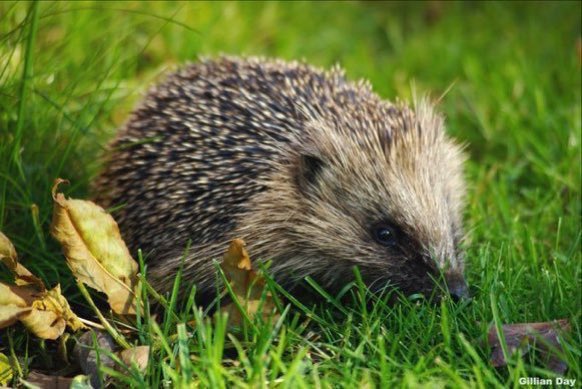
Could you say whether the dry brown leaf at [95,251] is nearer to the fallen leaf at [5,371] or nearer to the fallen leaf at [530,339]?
the fallen leaf at [5,371]

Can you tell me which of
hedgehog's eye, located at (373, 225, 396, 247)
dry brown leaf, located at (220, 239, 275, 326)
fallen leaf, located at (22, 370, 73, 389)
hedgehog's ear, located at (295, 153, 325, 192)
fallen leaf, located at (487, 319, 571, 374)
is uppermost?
hedgehog's ear, located at (295, 153, 325, 192)

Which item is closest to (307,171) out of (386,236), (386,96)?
(386,236)

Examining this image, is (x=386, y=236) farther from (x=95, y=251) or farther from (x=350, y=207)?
(x=95, y=251)

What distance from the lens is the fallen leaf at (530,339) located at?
10.5ft

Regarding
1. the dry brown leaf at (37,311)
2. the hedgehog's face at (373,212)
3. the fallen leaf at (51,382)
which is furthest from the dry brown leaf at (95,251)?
the hedgehog's face at (373,212)

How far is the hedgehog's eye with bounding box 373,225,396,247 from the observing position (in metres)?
4.00

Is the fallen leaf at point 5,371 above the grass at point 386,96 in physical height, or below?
below

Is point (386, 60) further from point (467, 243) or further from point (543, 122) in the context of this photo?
point (467, 243)

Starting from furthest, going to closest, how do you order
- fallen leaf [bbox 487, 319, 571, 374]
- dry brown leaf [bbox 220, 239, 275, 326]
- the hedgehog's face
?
the hedgehog's face < dry brown leaf [bbox 220, 239, 275, 326] < fallen leaf [bbox 487, 319, 571, 374]

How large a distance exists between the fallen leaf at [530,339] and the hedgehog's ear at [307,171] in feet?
3.97

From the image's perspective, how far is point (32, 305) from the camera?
3477 millimetres

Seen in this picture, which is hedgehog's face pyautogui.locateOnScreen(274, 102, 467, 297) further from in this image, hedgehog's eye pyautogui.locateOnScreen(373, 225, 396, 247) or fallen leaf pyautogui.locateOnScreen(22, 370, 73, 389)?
fallen leaf pyautogui.locateOnScreen(22, 370, 73, 389)

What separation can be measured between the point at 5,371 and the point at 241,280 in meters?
1.00

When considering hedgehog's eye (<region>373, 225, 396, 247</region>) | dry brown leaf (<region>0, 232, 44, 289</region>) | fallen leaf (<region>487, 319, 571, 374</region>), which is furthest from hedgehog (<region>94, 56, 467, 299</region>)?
dry brown leaf (<region>0, 232, 44, 289</region>)
